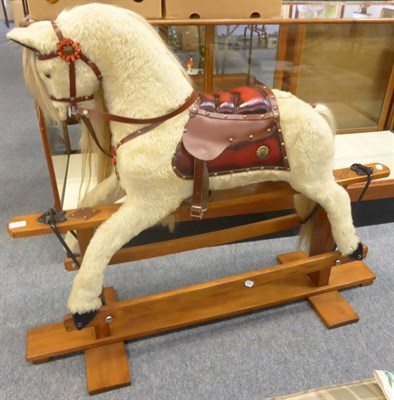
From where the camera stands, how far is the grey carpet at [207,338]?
1222mm

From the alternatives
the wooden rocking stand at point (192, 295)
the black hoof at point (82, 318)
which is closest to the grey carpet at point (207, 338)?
the wooden rocking stand at point (192, 295)

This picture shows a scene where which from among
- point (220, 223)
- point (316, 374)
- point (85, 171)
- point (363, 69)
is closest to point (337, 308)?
point (316, 374)

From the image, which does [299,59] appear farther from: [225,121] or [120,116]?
[120,116]

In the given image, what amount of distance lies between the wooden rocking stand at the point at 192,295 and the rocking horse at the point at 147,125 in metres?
0.07

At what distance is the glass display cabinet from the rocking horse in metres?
0.41

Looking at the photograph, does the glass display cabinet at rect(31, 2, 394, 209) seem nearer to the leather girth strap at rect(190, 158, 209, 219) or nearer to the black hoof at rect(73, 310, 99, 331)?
the leather girth strap at rect(190, 158, 209, 219)

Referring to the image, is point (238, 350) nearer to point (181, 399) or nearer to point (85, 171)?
point (181, 399)

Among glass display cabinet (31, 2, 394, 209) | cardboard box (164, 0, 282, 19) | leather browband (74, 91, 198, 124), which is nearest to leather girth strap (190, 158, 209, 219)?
leather browband (74, 91, 198, 124)

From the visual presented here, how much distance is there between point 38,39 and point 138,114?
0.87 ft

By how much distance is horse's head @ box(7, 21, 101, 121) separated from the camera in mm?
867

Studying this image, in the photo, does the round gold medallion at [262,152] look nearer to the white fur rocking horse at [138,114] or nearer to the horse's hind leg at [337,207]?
the white fur rocking horse at [138,114]

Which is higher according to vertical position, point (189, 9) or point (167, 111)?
point (189, 9)

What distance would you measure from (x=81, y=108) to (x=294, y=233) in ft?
4.02

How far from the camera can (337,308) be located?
147cm
